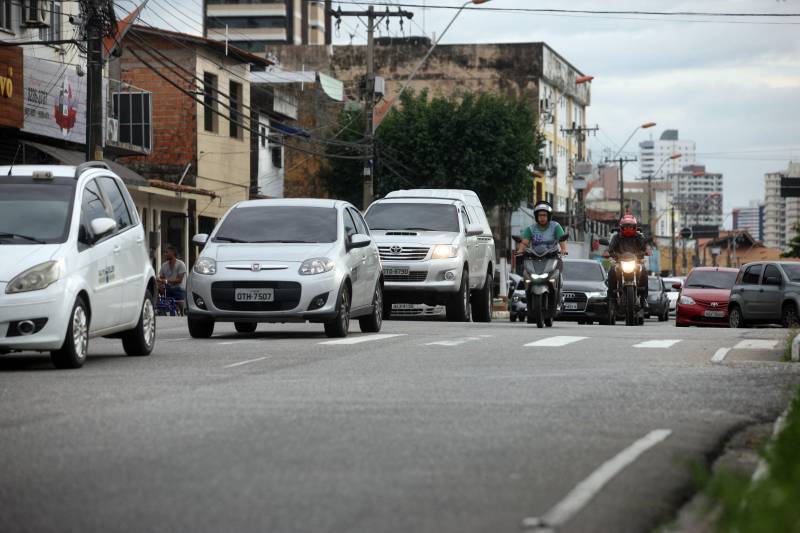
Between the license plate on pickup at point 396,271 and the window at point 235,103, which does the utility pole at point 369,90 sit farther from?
the license plate on pickup at point 396,271

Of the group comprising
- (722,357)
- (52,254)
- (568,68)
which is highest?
(568,68)

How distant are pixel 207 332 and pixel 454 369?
6.35 metres

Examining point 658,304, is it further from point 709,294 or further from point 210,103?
point 210,103

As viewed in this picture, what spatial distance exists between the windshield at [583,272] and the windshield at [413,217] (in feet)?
28.2

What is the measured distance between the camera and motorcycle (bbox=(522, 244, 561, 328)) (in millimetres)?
22547

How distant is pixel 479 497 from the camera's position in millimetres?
6527

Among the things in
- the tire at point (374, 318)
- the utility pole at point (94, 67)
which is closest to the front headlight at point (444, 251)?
the tire at point (374, 318)

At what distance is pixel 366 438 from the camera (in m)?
8.32

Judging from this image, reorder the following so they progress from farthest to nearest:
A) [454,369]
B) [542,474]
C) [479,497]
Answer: [454,369], [542,474], [479,497]

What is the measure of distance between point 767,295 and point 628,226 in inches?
361

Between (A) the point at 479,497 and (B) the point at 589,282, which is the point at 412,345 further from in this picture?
(B) the point at 589,282

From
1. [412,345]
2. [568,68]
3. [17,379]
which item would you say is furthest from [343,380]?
[568,68]

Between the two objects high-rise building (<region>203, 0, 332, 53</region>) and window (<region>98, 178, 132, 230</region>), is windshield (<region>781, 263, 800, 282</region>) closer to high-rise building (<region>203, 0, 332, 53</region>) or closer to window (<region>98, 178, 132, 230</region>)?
window (<region>98, 178, 132, 230</region>)

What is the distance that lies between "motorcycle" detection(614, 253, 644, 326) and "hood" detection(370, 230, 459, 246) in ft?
9.79
